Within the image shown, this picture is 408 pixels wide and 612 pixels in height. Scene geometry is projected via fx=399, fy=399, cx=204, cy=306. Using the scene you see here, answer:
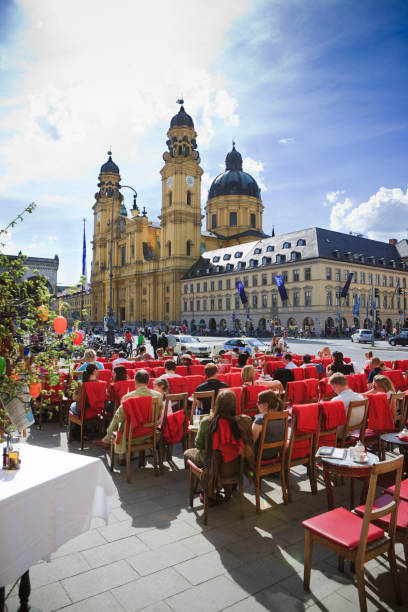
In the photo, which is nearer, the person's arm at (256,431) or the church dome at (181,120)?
the person's arm at (256,431)

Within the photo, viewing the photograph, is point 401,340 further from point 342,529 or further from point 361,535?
point 361,535

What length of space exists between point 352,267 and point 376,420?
52.4 meters

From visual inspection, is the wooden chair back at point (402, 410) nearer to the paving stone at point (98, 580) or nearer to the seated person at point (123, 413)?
the seated person at point (123, 413)

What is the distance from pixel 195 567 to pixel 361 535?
156 cm

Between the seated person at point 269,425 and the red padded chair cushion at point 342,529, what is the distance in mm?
1416

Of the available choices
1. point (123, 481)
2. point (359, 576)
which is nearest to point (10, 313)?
point (359, 576)

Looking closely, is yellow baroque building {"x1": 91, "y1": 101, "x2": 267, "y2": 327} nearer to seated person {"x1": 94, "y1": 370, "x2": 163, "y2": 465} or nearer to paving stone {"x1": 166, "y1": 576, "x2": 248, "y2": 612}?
seated person {"x1": 94, "y1": 370, "x2": 163, "y2": 465}

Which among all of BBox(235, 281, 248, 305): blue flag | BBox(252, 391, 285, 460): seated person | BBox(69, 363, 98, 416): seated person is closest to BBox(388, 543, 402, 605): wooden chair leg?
BBox(252, 391, 285, 460): seated person

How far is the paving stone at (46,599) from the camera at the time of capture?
10.5 feet

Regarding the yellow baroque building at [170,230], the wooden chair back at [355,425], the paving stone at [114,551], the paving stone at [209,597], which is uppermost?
the yellow baroque building at [170,230]

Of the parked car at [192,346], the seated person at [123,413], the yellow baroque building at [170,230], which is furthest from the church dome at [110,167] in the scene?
the seated person at [123,413]

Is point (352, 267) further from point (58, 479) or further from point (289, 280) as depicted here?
point (58, 479)

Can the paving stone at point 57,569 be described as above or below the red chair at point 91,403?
below

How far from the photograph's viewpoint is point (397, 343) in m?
36.9
